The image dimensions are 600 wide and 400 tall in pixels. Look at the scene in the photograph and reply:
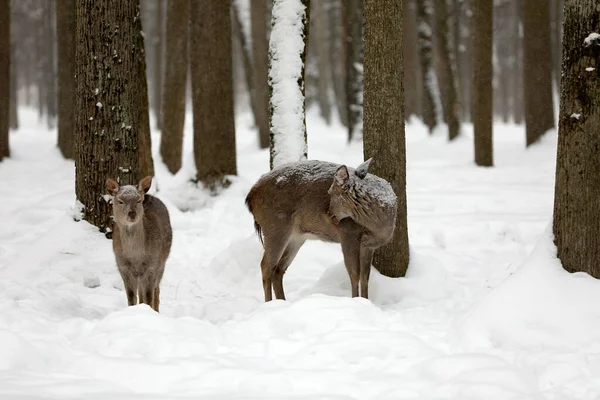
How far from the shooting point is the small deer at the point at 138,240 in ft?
21.9

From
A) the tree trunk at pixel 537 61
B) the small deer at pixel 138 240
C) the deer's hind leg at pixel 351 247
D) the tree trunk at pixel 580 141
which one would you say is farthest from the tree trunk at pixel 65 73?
the tree trunk at pixel 580 141

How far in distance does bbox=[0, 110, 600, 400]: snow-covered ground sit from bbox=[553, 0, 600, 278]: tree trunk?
0.75 feet

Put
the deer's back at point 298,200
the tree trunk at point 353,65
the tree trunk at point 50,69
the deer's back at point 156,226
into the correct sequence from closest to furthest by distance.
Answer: the deer's back at point 156,226, the deer's back at point 298,200, the tree trunk at point 353,65, the tree trunk at point 50,69

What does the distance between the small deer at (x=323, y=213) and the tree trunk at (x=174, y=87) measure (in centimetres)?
806

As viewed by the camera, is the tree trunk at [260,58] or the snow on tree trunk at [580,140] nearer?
the snow on tree trunk at [580,140]

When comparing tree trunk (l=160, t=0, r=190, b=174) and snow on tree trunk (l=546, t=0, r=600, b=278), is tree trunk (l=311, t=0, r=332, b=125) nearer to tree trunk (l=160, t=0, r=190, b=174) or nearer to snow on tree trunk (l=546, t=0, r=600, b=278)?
tree trunk (l=160, t=0, r=190, b=174)

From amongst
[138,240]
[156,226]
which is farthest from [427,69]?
[138,240]

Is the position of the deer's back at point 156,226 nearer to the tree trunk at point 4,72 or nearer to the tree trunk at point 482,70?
the tree trunk at point 482,70

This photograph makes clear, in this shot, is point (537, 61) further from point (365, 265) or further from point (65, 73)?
point (65, 73)

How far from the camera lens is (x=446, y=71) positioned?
19.8 m

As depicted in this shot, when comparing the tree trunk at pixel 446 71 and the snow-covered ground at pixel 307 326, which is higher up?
the tree trunk at pixel 446 71


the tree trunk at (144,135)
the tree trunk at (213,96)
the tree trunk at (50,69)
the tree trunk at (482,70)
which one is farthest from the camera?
the tree trunk at (50,69)

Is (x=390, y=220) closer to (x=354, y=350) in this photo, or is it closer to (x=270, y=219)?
(x=270, y=219)

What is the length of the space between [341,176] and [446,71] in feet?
44.9
